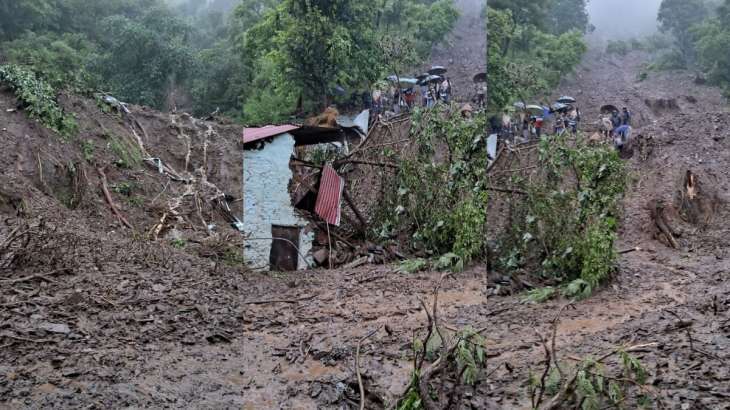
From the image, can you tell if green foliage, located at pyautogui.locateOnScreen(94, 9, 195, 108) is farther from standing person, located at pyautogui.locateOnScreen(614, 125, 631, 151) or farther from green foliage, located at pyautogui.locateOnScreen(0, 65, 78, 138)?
standing person, located at pyautogui.locateOnScreen(614, 125, 631, 151)

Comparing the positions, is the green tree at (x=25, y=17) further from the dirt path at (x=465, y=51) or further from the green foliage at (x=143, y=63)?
the dirt path at (x=465, y=51)

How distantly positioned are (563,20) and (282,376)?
2.33 m

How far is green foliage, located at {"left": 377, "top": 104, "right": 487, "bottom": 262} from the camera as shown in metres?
2.86

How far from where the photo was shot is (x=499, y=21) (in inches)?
120

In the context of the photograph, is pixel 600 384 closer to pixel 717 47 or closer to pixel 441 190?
pixel 441 190

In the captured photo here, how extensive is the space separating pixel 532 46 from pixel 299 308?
6.10 ft

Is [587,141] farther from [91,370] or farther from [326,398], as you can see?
[91,370]

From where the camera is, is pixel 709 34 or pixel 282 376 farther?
pixel 709 34

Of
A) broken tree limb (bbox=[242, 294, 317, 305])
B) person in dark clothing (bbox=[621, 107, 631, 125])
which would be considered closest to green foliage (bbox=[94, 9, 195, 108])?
broken tree limb (bbox=[242, 294, 317, 305])

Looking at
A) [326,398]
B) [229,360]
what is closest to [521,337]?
[326,398]

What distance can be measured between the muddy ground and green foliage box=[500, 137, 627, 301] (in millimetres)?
85

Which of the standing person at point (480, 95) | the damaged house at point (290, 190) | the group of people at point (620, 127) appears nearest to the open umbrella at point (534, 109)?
the standing person at point (480, 95)

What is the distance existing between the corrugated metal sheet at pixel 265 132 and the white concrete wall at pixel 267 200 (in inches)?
1.3

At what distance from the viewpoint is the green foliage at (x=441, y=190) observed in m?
2.86
